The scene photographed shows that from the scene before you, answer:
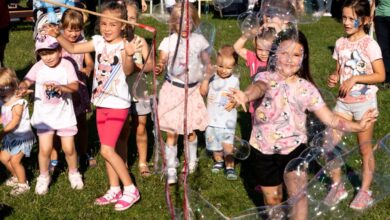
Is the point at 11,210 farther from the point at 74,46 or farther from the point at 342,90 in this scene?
the point at 342,90

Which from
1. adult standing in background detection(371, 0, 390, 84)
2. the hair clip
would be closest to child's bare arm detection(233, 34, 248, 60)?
the hair clip

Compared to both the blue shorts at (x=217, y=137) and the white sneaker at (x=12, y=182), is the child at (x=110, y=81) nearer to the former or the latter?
the blue shorts at (x=217, y=137)

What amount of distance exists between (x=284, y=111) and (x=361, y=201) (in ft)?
2.27

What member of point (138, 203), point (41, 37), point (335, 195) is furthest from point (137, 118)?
point (335, 195)

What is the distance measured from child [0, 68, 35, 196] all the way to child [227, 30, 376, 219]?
1.92 meters

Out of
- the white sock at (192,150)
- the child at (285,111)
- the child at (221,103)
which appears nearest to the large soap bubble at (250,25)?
the child at (221,103)

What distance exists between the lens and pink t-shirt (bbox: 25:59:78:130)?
4531 millimetres

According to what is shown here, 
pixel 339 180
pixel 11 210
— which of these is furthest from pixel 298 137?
pixel 11 210

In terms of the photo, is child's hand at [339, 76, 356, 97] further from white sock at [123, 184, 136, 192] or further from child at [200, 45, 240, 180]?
white sock at [123, 184, 136, 192]

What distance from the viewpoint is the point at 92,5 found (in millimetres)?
13984

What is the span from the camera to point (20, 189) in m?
4.75

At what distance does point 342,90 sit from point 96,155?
2.44 metres

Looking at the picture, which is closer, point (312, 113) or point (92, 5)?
point (312, 113)

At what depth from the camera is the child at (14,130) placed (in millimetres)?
4570
